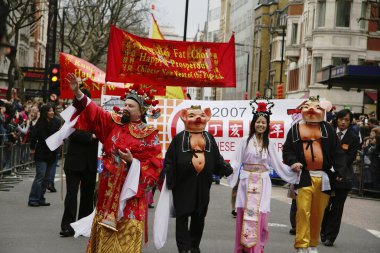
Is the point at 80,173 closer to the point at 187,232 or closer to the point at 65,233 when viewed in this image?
the point at 65,233

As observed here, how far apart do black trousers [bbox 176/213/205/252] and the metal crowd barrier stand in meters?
8.80

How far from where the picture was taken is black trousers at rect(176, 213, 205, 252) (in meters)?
10.6

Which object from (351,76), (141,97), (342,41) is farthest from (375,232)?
(342,41)

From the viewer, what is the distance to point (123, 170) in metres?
9.27

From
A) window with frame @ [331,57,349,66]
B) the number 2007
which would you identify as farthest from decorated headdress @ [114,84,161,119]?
window with frame @ [331,57,349,66]

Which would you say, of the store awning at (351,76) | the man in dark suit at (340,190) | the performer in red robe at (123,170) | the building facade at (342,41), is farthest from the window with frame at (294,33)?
the performer in red robe at (123,170)

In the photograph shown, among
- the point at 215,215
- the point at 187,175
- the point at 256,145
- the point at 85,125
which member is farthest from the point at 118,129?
the point at 215,215

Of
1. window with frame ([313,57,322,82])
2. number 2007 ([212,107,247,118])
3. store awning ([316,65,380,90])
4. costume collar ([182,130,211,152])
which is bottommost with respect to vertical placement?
costume collar ([182,130,211,152])

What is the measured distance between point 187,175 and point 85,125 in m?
1.74

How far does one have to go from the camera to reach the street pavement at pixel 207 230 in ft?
37.5

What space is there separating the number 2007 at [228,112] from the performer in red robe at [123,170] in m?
7.47

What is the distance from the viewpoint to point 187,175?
35.0 feet

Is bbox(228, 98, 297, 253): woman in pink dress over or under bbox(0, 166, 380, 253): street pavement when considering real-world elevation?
over

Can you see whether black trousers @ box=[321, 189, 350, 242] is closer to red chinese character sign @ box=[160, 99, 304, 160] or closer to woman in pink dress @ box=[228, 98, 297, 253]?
woman in pink dress @ box=[228, 98, 297, 253]
